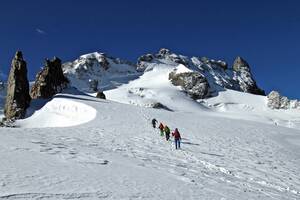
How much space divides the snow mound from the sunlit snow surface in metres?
0.36

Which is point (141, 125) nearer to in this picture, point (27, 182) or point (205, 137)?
point (205, 137)

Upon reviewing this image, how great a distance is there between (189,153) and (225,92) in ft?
352

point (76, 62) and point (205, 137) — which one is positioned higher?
point (76, 62)

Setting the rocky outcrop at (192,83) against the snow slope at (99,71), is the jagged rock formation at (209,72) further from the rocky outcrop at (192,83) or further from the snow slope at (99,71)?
the rocky outcrop at (192,83)

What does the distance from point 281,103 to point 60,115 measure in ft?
253

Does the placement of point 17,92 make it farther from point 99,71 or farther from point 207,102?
point 99,71

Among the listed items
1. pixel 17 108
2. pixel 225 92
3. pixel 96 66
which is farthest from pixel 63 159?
pixel 96 66

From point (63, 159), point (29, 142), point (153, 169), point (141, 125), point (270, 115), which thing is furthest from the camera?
point (270, 115)

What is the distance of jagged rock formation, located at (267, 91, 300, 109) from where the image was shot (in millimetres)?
117188

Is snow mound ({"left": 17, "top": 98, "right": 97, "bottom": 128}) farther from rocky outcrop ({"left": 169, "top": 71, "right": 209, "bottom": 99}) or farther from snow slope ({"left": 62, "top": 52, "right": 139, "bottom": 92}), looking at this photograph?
snow slope ({"left": 62, "top": 52, "right": 139, "bottom": 92})

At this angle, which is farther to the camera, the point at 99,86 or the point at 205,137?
the point at 99,86

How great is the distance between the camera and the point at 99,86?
141 meters

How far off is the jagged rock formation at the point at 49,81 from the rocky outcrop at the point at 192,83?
55568 mm

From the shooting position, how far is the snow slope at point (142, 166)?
1518 centimetres
